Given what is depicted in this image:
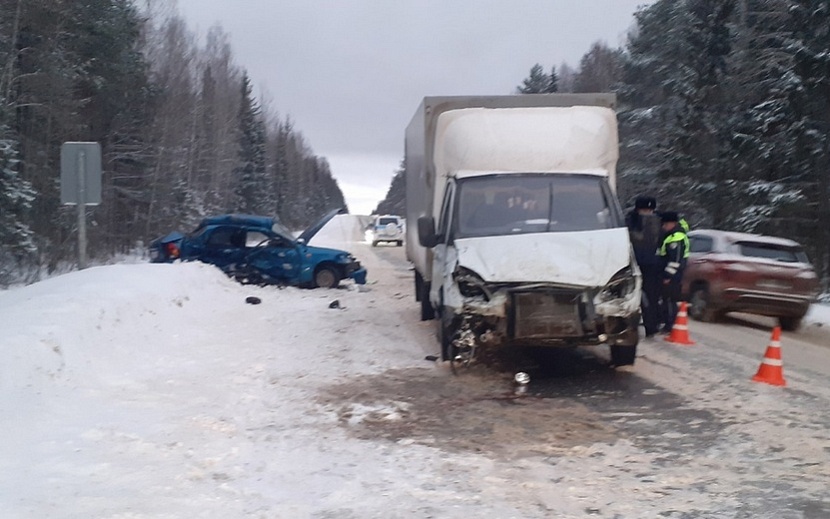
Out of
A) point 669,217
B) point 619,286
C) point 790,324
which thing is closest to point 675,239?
point 669,217

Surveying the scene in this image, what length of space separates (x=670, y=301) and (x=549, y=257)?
4.49 meters

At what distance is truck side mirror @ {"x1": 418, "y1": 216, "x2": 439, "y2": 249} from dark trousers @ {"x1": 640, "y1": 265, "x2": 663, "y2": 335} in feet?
12.4

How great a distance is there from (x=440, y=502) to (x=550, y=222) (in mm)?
4797

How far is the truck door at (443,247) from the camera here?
30.8 feet

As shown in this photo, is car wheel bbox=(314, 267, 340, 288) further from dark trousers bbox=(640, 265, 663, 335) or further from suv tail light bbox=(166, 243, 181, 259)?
dark trousers bbox=(640, 265, 663, 335)

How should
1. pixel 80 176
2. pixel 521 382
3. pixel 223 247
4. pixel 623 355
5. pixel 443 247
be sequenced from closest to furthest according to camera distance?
pixel 521 382
pixel 623 355
pixel 443 247
pixel 80 176
pixel 223 247

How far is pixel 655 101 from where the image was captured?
4209 cm

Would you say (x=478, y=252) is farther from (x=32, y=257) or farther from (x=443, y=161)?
(x=32, y=257)

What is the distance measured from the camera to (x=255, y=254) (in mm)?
18781

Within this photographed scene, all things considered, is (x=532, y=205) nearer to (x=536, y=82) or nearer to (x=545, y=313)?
(x=545, y=313)

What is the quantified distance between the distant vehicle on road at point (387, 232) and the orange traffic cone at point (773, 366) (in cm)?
3880

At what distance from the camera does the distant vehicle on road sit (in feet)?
156

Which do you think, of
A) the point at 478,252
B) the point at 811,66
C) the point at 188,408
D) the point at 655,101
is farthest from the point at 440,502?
the point at 655,101

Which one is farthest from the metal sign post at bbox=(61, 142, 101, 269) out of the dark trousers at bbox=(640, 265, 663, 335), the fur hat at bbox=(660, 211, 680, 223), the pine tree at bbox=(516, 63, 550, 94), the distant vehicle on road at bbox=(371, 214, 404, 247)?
the pine tree at bbox=(516, 63, 550, 94)
